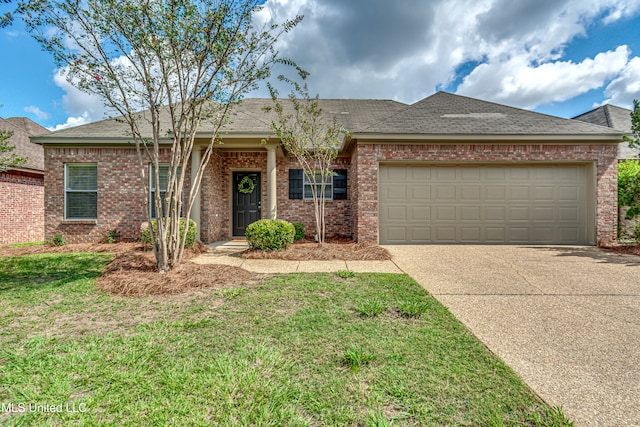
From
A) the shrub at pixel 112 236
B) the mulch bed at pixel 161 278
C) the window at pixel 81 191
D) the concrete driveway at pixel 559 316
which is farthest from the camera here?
the window at pixel 81 191

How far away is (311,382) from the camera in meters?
2.00

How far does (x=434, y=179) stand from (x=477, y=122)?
2.14 meters

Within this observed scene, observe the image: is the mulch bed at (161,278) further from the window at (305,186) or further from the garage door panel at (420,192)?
the garage door panel at (420,192)

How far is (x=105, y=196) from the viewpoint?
8734 mm

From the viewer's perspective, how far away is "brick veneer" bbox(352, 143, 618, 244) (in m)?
7.95

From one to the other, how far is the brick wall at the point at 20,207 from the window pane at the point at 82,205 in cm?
264

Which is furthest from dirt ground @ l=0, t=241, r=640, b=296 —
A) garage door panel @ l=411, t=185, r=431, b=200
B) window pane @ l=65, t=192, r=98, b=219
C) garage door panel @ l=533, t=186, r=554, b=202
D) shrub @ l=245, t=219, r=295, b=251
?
garage door panel @ l=411, t=185, r=431, b=200

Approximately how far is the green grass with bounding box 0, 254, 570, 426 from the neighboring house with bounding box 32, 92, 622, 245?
4.98m

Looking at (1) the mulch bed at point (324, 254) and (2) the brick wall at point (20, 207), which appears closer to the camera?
(1) the mulch bed at point (324, 254)

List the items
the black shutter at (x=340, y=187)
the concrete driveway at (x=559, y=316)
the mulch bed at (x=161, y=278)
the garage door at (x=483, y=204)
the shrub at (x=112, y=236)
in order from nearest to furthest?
1. the concrete driveway at (x=559, y=316)
2. the mulch bed at (x=161, y=278)
3. the garage door at (x=483, y=204)
4. the shrub at (x=112, y=236)
5. the black shutter at (x=340, y=187)

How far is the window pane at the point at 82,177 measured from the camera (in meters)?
8.77

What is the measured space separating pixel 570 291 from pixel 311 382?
4366mm

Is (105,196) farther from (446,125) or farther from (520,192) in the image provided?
(520,192)

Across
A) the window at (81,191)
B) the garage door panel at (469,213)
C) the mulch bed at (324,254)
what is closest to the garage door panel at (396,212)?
the mulch bed at (324,254)
